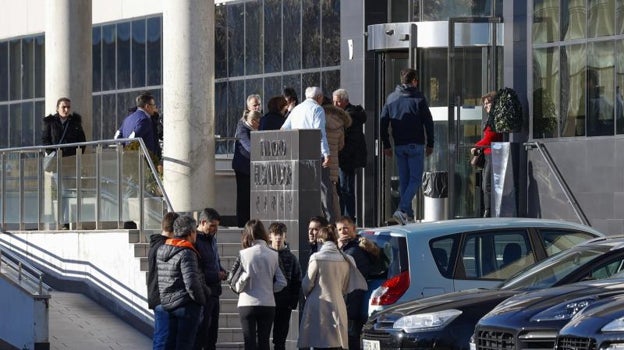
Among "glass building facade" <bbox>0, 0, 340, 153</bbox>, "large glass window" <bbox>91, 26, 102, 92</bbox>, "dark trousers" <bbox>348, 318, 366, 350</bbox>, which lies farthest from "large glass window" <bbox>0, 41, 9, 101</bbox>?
"dark trousers" <bbox>348, 318, 366, 350</bbox>

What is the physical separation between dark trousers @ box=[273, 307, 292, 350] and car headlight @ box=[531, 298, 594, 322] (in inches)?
231

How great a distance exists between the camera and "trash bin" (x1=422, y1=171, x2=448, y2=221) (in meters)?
25.1

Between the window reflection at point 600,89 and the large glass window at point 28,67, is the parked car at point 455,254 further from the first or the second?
the large glass window at point 28,67

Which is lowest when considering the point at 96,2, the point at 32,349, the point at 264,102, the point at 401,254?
the point at 32,349

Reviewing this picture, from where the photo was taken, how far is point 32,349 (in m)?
19.9

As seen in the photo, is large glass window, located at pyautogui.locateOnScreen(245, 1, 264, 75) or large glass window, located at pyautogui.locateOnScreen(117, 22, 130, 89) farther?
large glass window, located at pyautogui.locateOnScreen(117, 22, 130, 89)

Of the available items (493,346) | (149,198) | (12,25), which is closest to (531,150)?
(149,198)

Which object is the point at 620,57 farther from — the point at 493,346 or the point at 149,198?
the point at 493,346

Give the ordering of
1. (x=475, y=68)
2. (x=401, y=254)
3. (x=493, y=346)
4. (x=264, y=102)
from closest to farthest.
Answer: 1. (x=493, y=346)
2. (x=401, y=254)
3. (x=475, y=68)
4. (x=264, y=102)

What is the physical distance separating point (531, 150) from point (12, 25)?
2085cm

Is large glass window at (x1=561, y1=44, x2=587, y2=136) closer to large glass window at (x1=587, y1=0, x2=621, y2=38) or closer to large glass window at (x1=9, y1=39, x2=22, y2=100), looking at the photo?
large glass window at (x1=587, y1=0, x2=621, y2=38)

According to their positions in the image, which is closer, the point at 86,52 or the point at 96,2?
the point at 86,52

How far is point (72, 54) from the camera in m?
29.7

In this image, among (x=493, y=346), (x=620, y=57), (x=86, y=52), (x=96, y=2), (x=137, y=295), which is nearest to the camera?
(x=493, y=346)
